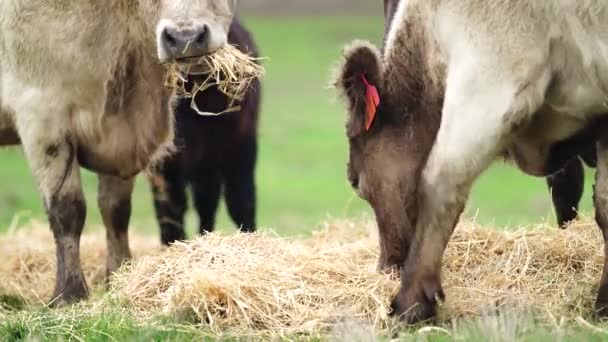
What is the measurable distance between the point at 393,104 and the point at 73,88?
6.93ft

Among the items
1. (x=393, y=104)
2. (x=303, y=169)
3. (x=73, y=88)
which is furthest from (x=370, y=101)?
(x=303, y=169)

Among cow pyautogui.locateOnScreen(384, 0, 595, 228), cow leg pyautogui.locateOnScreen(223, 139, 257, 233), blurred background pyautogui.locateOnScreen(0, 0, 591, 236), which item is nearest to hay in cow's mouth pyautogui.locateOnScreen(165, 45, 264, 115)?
blurred background pyautogui.locateOnScreen(0, 0, 591, 236)

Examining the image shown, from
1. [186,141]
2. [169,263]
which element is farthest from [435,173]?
[186,141]

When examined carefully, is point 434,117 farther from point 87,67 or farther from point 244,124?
point 244,124

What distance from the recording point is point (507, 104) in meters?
6.04

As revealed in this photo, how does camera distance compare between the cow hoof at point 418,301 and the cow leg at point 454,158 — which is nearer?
the cow leg at point 454,158

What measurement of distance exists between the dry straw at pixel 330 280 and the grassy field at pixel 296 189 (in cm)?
34

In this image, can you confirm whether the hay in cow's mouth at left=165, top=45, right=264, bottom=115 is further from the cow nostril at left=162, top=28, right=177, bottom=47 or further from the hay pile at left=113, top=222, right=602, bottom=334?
the hay pile at left=113, top=222, right=602, bottom=334

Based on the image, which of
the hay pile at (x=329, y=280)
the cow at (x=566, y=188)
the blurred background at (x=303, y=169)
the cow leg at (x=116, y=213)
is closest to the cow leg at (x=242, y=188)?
the blurred background at (x=303, y=169)

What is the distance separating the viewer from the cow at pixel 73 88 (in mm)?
7762

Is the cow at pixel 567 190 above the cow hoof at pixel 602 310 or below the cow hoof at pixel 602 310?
below

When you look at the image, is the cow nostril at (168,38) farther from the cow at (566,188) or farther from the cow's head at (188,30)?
the cow at (566,188)

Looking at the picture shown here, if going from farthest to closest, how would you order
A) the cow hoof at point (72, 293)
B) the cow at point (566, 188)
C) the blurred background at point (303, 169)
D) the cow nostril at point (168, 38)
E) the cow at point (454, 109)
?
1. the blurred background at point (303, 169)
2. the cow at point (566, 188)
3. the cow hoof at point (72, 293)
4. the cow nostril at point (168, 38)
5. the cow at point (454, 109)

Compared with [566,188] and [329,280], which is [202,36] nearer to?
[329,280]
